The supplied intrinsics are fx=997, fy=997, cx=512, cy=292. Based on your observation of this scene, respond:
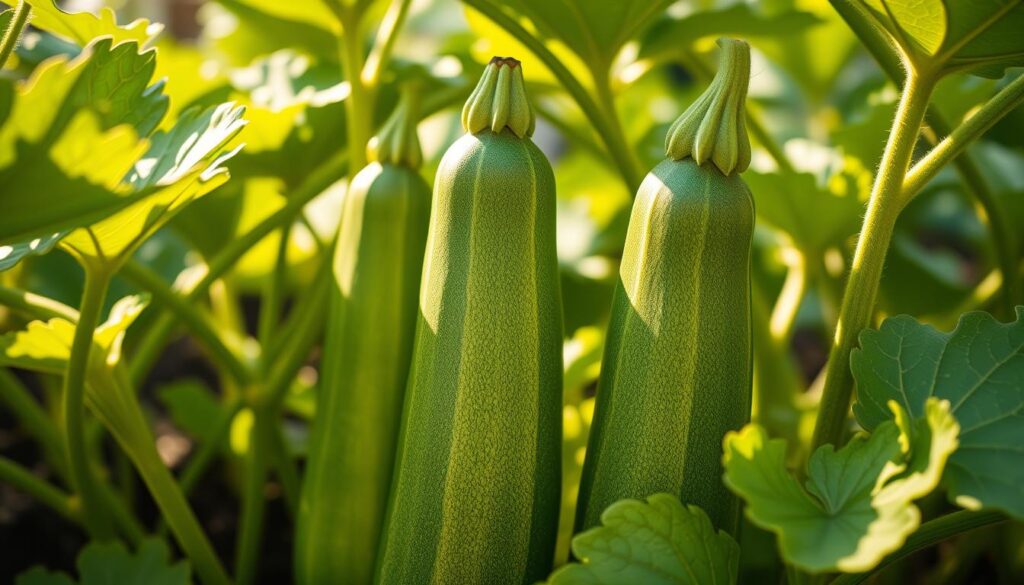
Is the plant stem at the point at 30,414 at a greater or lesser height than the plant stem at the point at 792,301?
lesser

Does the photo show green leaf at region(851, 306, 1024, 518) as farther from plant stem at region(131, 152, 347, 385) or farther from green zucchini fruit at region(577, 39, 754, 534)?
plant stem at region(131, 152, 347, 385)

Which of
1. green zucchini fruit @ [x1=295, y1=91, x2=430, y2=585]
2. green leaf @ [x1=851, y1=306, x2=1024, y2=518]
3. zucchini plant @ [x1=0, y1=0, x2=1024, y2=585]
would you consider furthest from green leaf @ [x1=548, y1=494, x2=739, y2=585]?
green zucchini fruit @ [x1=295, y1=91, x2=430, y2=585]

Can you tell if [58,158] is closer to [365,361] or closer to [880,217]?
[365,361]

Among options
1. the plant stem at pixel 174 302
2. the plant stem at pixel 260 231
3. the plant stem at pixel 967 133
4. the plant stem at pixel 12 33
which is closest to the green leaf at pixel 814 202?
the plant stem at pixel 967 133

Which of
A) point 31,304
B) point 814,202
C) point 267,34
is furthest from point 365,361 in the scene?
point 267,34

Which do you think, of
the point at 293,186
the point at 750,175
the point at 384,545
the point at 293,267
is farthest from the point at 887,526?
the point at 293,267

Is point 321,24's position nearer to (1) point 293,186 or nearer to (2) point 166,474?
(1) point 293,186

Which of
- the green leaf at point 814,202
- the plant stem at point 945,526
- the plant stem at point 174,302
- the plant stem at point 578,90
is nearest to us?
the plant stem at point 945,526

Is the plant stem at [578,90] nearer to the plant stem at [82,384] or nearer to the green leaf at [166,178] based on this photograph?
the green leaf at [166,178]
